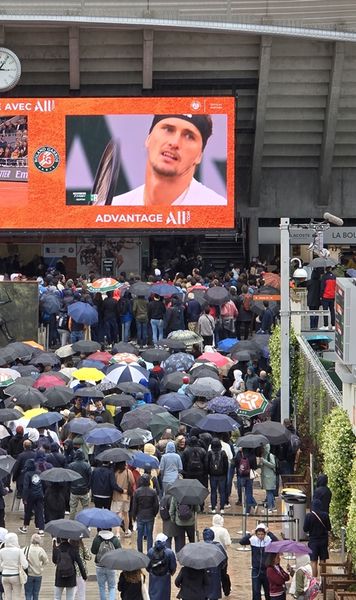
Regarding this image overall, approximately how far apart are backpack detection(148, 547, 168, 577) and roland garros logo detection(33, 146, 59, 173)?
2641 cm

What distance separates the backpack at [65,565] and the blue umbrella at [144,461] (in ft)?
12.9

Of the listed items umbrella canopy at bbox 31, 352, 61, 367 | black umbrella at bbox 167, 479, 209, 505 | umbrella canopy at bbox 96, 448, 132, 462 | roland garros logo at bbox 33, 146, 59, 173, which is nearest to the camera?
black umbrella at bbox 167, 479, 209, 505

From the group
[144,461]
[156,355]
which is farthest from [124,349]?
[144,461]

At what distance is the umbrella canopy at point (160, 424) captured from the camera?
28797 mm

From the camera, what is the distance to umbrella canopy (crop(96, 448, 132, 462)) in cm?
2600

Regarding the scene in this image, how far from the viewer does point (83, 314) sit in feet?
126

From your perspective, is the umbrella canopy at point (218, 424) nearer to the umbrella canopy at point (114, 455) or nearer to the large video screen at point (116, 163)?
the umbrella canopy at point (114, 455)

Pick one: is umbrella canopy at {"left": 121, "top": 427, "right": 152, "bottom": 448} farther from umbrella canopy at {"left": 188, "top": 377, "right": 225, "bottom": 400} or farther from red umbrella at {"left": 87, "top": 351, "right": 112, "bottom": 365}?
red umbrella at {"left": 87, "top": 351, "right": 112, "bottom": 365}

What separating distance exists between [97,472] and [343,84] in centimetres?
2586

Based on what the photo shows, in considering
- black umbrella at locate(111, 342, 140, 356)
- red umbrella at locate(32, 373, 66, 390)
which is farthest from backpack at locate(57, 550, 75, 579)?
black umbrella at locate(111, 342, 140, 356)

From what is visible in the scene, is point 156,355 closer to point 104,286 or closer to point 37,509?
point 104,286

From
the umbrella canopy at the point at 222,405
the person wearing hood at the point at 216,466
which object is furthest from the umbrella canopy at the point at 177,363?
the person wearing hood at the point at 216,466

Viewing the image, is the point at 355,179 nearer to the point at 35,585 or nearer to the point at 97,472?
the point at 97,472

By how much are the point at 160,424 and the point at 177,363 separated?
5.33m
